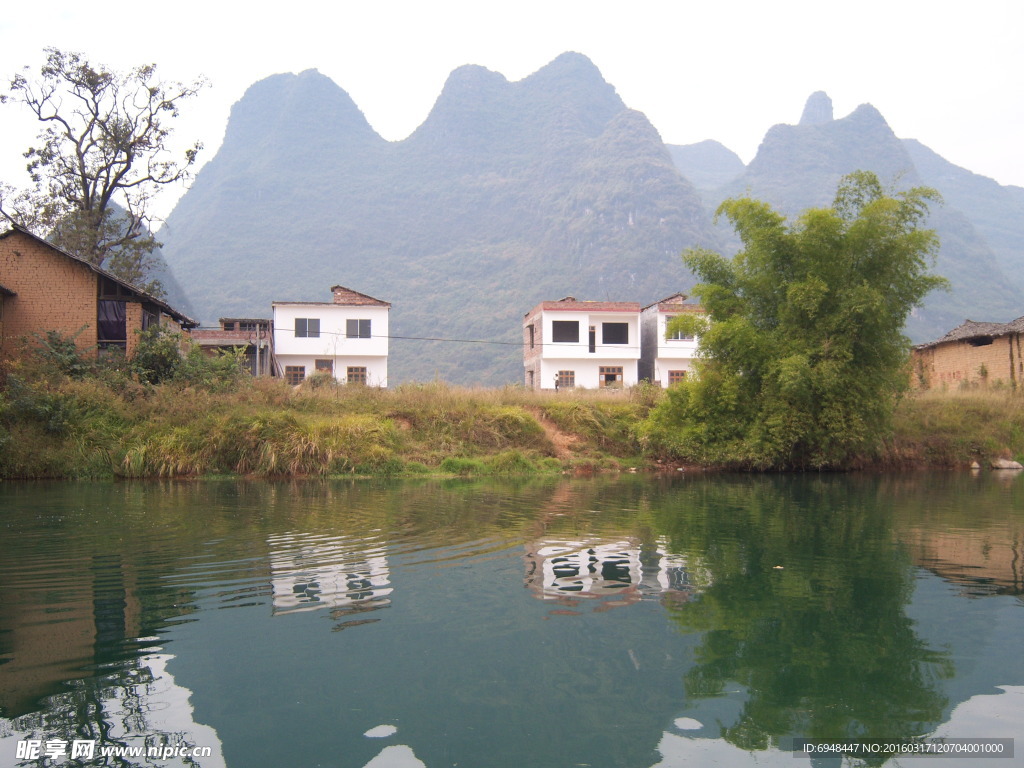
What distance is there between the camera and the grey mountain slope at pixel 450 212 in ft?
317

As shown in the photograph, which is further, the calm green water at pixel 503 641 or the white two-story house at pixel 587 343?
the white two-story house at pixel 587 343

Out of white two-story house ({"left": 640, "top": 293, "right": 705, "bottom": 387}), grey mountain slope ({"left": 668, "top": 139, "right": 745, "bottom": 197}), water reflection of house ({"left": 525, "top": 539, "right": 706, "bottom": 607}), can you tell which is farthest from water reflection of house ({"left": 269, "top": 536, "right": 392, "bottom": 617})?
grey mountain slope ({"left": 668, "top": 139, "right": 745, "bottom": 197})

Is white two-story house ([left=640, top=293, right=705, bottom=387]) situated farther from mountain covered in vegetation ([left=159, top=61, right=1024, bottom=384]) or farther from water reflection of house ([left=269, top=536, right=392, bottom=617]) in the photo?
water reflection of house ([left=269, top=536, right=392, bottom=617])

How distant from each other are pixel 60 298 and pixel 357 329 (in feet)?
64.1

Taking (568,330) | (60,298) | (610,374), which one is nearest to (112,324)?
(60,298)

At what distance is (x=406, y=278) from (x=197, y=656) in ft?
340

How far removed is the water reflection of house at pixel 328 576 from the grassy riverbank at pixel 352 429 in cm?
1399

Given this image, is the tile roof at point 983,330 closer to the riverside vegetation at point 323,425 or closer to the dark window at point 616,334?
the riverside vegetation at point 323,425

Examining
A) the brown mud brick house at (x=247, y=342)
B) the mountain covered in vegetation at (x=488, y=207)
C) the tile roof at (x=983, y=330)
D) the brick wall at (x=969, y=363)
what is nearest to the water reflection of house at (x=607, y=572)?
the brick wall at (x=969, y=363)

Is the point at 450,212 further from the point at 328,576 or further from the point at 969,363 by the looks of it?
the point at 328,576

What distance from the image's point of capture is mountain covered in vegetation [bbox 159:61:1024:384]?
96.6 m

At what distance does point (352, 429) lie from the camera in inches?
1009

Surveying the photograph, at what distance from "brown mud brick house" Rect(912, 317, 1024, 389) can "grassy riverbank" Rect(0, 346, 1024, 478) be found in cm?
445

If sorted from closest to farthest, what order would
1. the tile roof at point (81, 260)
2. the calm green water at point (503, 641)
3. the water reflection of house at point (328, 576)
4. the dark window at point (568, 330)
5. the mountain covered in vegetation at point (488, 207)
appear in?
the calm green water at point (503, 641) < the water reflection of house at point (328, 576) < the tile roof at point (81, 260) < the dark window at point (568, 330) < the mountain covered in vegetation at point (488, 207)
